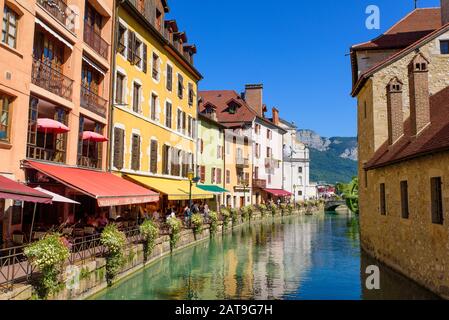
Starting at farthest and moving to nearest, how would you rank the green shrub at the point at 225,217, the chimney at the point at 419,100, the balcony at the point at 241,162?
the balcony at the point at 241,162 < the green shrub at the point at 225,217 < the chimney at the point at 419,100

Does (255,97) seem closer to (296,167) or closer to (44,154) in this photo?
(296,167)

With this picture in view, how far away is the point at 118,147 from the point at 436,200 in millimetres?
14593

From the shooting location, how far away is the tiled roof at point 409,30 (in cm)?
2177

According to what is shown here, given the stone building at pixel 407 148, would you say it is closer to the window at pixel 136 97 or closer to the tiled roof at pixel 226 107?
the window at pixel 136 97

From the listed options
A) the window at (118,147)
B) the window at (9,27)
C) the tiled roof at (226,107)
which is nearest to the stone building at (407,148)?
the window at (118,147)

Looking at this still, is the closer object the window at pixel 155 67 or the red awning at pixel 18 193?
the red awning at pixel 18 193

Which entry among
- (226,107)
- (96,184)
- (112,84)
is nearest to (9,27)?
(96,184)

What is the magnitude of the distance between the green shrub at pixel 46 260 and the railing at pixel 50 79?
22.7ft

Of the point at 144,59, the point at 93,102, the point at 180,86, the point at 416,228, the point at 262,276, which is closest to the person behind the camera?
the point at 416,228

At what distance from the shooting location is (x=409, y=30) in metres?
22.9

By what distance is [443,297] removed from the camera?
9961 mm
